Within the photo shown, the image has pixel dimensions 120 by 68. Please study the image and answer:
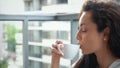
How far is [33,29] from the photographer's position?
204 cm

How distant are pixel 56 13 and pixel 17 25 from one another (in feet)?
1.21

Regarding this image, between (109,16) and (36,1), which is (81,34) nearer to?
(109,16)

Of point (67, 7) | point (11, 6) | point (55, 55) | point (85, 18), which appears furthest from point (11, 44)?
point (85, 18)

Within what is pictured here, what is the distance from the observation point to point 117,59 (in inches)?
36.0

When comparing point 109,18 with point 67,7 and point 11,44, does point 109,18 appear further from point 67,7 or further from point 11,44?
point 11,44

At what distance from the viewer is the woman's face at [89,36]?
884 mm

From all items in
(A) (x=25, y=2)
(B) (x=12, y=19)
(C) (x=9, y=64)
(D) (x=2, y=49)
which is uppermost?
(A) (x=25, y=2)

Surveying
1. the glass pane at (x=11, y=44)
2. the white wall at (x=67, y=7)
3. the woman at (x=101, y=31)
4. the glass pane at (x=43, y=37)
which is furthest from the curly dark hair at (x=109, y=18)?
the glass pane at (x=11, y=44)

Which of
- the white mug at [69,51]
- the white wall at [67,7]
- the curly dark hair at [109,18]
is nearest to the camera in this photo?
the curly dark hair at [109,18]

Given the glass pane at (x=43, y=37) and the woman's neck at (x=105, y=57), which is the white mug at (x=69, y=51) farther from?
the glass pane at (x=43, y=37)

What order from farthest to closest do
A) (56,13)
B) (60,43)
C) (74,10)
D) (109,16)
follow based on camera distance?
(56,13)
(74,10)
(60,43)
(109,16)

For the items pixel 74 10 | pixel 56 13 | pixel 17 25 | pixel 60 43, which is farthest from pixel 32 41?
pixel 60 43

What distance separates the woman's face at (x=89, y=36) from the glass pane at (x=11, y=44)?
1.15 m

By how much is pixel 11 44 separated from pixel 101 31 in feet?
4.15
